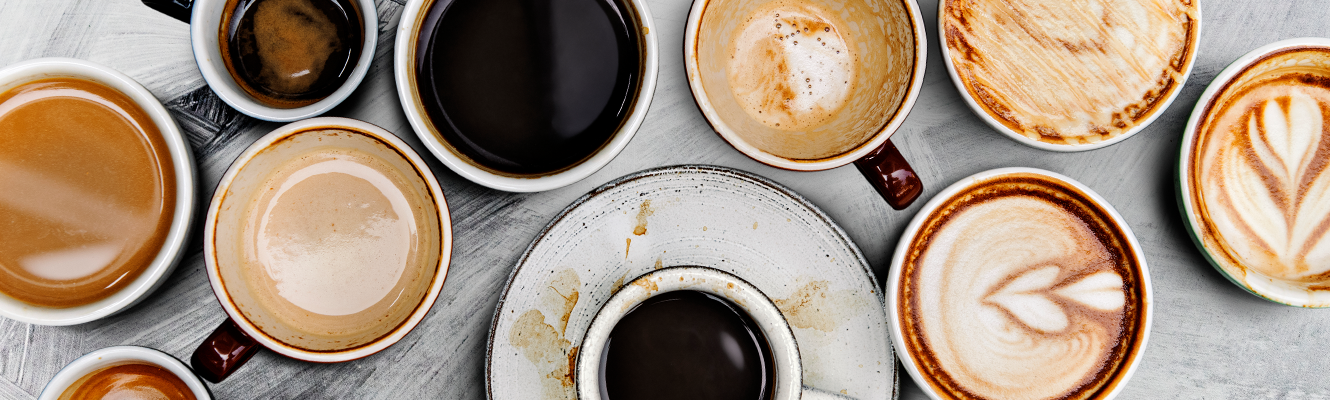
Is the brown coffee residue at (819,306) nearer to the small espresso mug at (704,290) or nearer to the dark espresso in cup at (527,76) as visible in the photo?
the small espresso mug at (704,290)

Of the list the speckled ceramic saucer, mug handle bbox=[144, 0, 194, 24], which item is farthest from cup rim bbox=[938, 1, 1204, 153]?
mug handle bbox=[144, 0, 194, 24]

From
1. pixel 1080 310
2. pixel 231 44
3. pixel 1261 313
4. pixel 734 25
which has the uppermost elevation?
pixel 231 44

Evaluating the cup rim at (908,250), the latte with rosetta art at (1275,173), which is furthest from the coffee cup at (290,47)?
the latte with rosetta art at (1275,173)

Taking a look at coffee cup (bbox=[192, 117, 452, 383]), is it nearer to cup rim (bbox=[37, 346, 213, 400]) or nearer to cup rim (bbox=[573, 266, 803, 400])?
cup rim (bbox=[37, 346, 213, 400])

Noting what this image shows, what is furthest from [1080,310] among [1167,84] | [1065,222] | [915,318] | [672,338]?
[672,338]

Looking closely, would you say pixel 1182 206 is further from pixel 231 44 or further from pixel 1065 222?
pixel 231 44

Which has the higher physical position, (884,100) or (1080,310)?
(884,100)

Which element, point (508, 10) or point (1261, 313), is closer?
point (508, 10)
